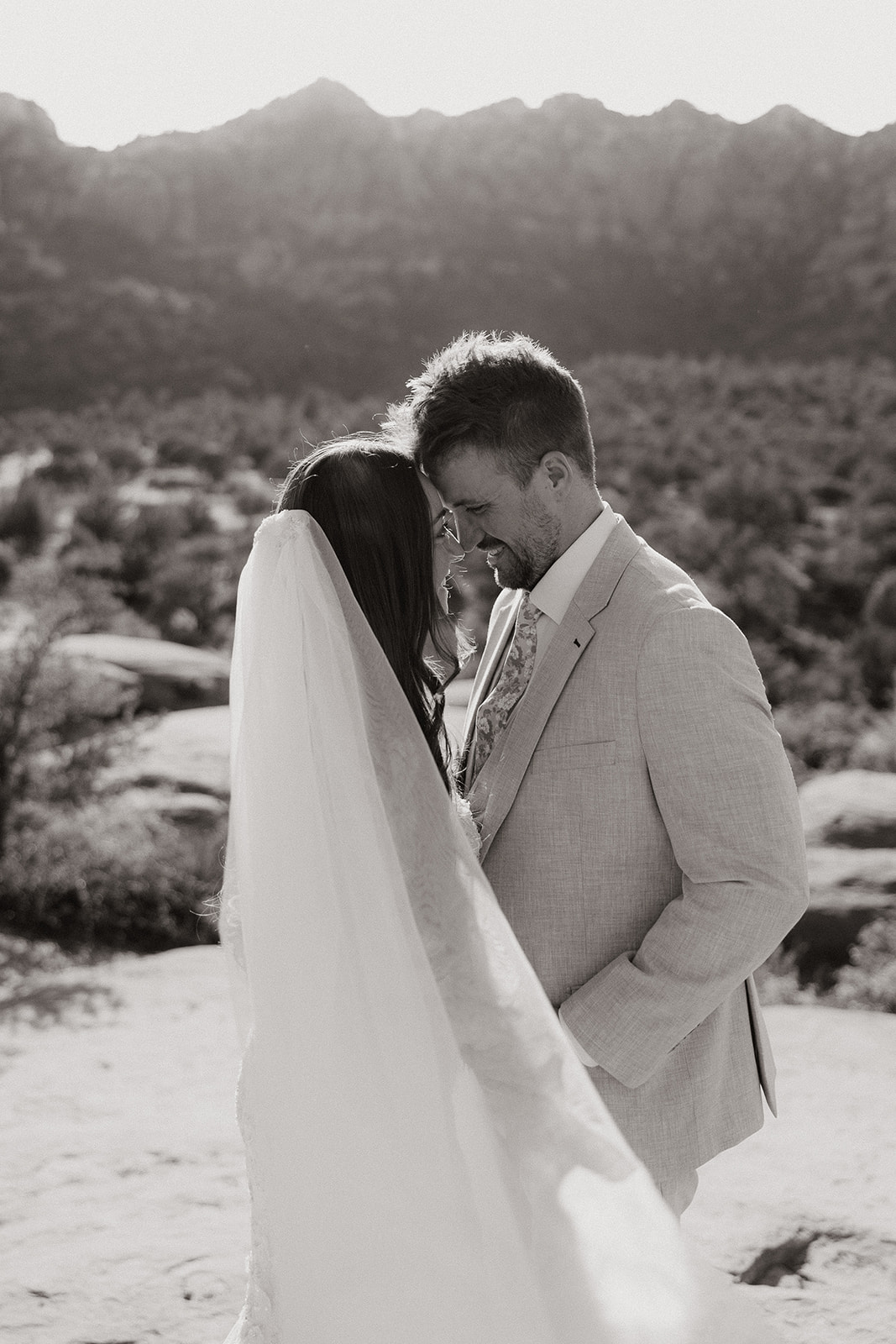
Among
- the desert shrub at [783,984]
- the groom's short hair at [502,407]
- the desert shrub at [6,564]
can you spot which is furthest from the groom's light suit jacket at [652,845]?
the desert shrub at [6,564]

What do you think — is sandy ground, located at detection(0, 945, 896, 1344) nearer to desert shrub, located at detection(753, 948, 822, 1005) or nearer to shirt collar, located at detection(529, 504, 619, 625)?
desert shrub, located at detection(753, 948, 822, 1005)

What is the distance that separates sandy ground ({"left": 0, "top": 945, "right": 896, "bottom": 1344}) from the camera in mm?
3230

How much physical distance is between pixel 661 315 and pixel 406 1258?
50.0m

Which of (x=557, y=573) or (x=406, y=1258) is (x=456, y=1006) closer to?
(x=406, y=1258)

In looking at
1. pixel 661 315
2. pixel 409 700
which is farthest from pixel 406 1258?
pixel 661 315

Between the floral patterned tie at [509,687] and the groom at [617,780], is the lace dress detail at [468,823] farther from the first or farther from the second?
the floral patterned tie at [509,687]

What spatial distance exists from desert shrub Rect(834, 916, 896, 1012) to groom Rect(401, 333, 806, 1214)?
4103 millimetres

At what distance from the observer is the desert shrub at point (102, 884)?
714cm

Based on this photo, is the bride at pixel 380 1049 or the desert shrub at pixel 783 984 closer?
the bride at pixel 380 1049

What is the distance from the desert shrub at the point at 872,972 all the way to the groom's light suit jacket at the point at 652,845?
4.16 m

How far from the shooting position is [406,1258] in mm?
1855

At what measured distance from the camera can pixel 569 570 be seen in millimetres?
2408

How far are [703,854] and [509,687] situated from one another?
548 millimetres

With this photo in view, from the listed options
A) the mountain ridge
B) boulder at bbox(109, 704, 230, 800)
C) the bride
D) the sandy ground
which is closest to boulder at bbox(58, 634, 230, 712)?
boulder at bbox(109, 704, 230, 800)
